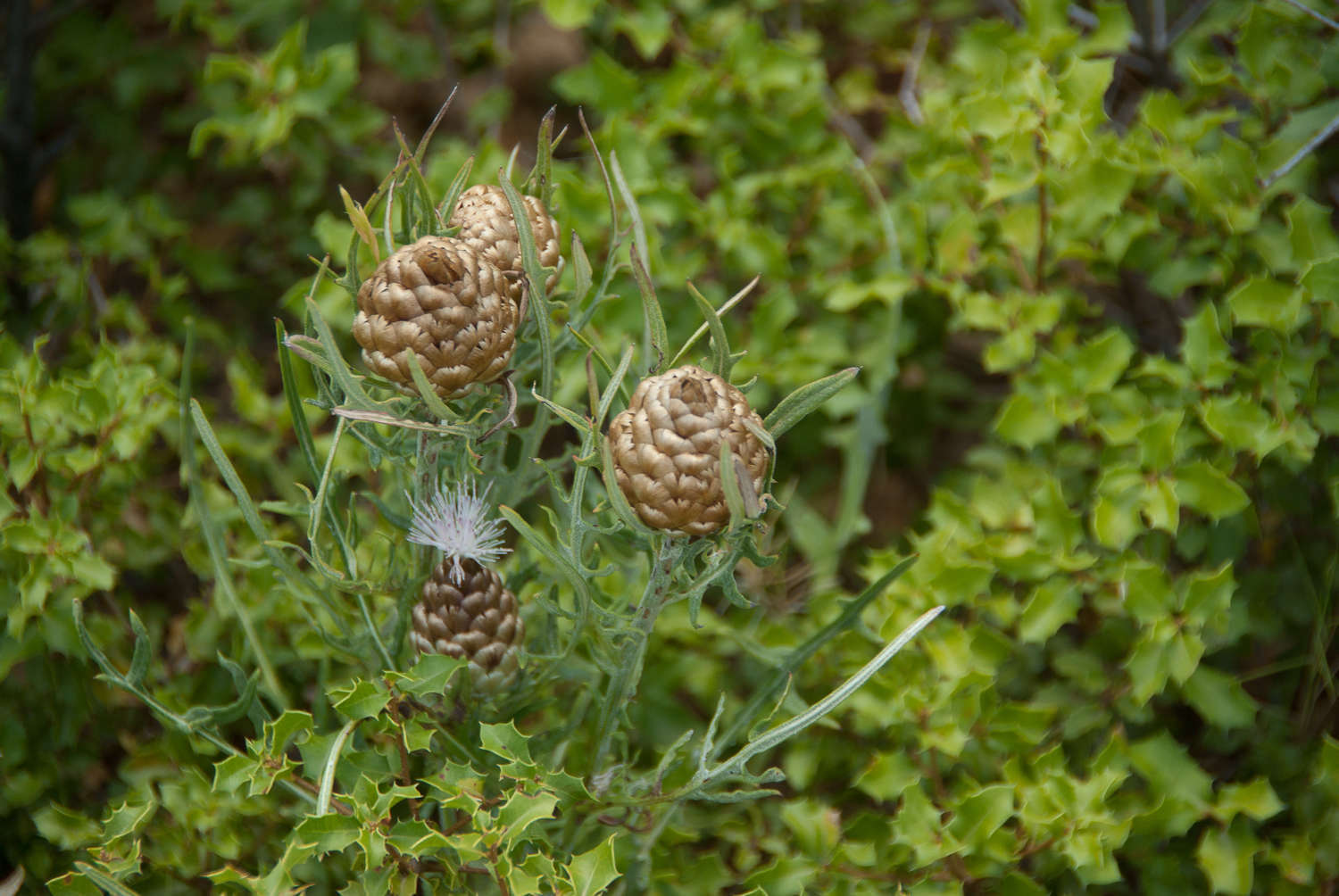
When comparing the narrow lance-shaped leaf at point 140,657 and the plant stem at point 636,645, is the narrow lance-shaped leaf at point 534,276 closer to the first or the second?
the plant stem at point 636,645

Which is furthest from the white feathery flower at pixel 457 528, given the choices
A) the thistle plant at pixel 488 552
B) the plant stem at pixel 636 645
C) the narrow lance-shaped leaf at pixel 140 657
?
the narrow lance-shaped leaf at pixel 140 657

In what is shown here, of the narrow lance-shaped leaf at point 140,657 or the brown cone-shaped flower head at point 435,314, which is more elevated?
the brown cone-shaped flower head at point 435,314

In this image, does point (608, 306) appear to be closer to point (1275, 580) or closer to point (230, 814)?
point (230, 814)

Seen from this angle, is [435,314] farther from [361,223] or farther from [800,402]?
[800,402]

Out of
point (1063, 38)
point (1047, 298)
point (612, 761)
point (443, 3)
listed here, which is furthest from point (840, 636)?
point (443, 3)

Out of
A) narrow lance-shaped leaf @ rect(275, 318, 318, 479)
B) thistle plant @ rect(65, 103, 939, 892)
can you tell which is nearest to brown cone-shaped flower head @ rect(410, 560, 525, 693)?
thistle plant @ rect(65, 103, 939, 892)

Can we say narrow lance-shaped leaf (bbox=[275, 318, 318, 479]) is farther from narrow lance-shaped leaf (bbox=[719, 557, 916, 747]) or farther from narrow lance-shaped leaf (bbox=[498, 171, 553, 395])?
narrow lance-shaped leaf (bbox=[719, 557, 916, 747])

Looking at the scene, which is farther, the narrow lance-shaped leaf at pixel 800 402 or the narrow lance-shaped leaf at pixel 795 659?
the narrow lance-shaped leaf at pixel 795 659
